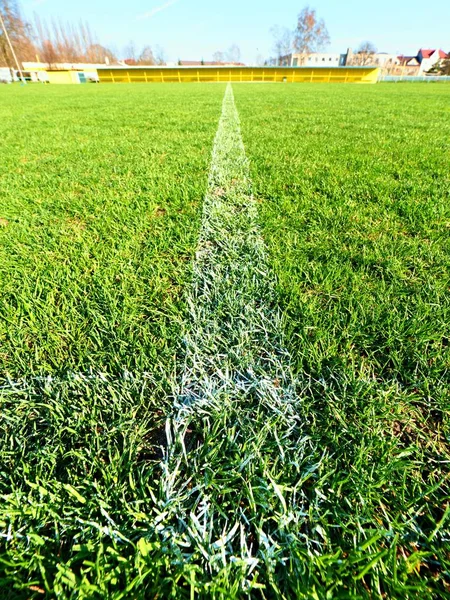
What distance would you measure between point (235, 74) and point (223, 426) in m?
47.5

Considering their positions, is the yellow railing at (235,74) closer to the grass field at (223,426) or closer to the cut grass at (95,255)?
the cut grass at (95,255)

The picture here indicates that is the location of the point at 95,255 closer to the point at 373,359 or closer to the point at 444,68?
the point at 373,359

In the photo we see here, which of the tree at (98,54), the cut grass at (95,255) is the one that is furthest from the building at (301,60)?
the cut grass at (95,255)

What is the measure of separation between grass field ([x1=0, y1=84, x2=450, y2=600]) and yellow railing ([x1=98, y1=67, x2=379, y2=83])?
146 ft

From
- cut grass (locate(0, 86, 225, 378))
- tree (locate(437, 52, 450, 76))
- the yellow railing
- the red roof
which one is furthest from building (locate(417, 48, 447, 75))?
cut grass (locate(0, 86, 225, 378))

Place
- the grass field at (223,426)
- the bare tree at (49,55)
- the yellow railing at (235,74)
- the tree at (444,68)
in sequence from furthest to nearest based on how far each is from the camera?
the bare tree at (49,55), the tree at (444,68), the yellow railing at (235,74), the grass field at (223,426)

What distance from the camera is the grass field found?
2.36ft

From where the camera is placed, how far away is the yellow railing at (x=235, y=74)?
37438mm

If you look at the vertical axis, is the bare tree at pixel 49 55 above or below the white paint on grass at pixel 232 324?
above

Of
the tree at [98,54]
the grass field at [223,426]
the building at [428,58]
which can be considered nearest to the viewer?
the grass field at [223,426]

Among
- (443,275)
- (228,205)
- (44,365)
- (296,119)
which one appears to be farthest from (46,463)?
(296,119)

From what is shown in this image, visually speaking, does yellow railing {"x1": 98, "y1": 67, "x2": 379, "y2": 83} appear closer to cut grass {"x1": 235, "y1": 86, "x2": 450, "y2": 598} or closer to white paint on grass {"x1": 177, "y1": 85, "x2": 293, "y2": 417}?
cut grass {"x1": 235, "y1": 86, "x2": 450, "y2": 598}

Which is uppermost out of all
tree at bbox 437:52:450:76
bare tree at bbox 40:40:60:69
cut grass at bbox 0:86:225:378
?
bare tree at bbox 40:40:60:69

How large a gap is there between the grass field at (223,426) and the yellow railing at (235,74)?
44635 mm
